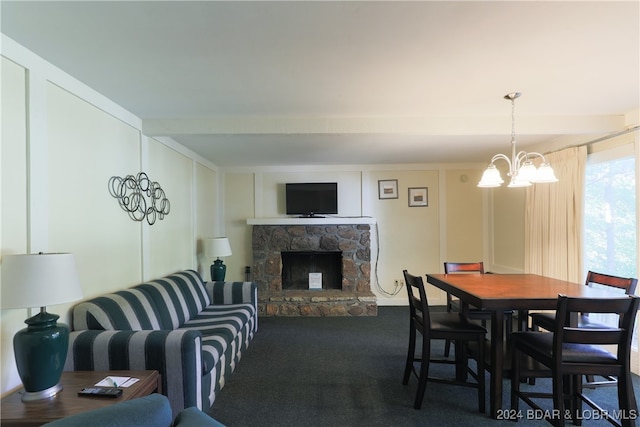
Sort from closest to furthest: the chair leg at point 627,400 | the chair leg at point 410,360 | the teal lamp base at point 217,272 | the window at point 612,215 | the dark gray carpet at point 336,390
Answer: the chair leg at point 627,400
the dark gray carpet at point 336,390
the chair leg at point 410,360
the window at point 612,215
the teal lamp base at point 217,272

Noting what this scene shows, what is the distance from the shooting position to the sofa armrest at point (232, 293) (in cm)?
369

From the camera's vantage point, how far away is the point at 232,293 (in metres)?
3.71

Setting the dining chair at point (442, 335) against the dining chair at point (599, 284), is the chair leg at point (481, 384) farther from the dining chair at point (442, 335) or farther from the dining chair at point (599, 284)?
the dining chair at point (599, 284)

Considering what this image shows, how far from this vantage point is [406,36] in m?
1.64

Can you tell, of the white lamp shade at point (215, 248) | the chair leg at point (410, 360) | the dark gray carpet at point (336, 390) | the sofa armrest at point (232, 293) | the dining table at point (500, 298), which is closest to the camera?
the dining table at point (500, 298)

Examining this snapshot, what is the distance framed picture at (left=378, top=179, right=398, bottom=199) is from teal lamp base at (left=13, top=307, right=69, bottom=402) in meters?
4.42

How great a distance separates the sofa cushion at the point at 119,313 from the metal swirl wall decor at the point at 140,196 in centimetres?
72

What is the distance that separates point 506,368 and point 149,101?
3.28 metres

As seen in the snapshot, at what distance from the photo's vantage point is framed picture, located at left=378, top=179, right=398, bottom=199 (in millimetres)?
5250

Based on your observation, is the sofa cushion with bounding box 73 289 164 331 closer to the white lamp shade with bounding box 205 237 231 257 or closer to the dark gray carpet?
the dark gray carpet

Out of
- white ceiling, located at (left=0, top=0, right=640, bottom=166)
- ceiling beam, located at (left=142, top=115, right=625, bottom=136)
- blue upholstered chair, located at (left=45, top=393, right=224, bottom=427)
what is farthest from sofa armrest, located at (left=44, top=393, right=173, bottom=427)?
ceiling beam, located at (left=142, top=115, right=625, bottom=136)

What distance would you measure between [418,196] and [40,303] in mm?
4802

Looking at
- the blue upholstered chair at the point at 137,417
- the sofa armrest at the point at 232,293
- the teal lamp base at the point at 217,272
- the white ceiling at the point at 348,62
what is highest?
the white ceiling at the point at 348,62

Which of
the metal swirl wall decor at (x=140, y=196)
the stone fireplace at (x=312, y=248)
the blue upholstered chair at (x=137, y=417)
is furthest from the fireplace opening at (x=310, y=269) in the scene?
the blue upholstered chair at (x=137, y=417)
